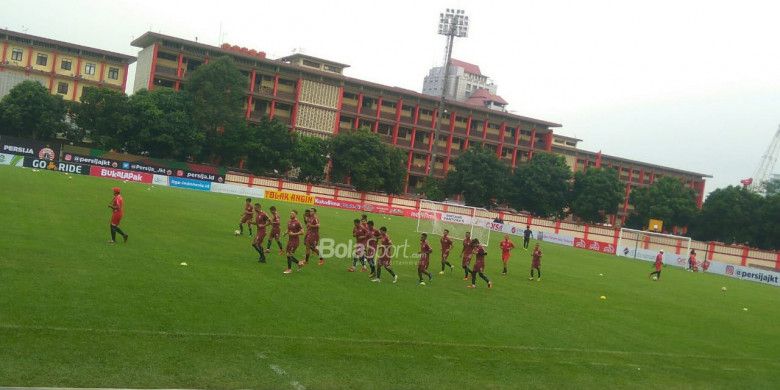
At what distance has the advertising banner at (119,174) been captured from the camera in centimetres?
6114

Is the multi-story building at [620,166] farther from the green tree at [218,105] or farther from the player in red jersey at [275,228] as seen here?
the player in red jersey at [275,228]

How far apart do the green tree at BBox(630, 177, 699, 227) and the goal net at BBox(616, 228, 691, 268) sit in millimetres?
29504

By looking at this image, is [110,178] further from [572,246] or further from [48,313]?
[48,313]

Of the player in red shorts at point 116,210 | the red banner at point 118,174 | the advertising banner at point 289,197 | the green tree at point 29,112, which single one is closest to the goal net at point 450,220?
the advertising banner at point 289,197

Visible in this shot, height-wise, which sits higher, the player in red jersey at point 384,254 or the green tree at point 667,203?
the green tree at point 667,203

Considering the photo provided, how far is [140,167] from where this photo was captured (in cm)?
6700

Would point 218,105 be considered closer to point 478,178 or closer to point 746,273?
point 478,178

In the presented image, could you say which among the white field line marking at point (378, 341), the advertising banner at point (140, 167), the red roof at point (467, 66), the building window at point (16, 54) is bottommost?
the white field line marking at point (378, 341)

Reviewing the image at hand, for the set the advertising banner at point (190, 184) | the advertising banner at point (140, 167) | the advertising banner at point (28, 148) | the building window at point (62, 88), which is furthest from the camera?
the building window at point (62, 88)

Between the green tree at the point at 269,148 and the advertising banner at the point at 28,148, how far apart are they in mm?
19547

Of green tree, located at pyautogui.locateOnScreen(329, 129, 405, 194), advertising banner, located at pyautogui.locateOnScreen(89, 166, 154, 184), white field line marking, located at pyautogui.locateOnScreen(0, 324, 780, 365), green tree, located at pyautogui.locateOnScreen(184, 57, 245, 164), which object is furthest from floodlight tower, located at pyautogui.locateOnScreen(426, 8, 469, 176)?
white field line marking, located at pyautogui.locateOnScreen(0, 324, 780, 365)

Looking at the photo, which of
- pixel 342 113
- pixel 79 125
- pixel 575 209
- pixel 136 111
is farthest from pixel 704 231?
pixel 79 125

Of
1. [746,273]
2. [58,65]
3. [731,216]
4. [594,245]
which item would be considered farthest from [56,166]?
[731,216]

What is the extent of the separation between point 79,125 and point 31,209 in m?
49.1
